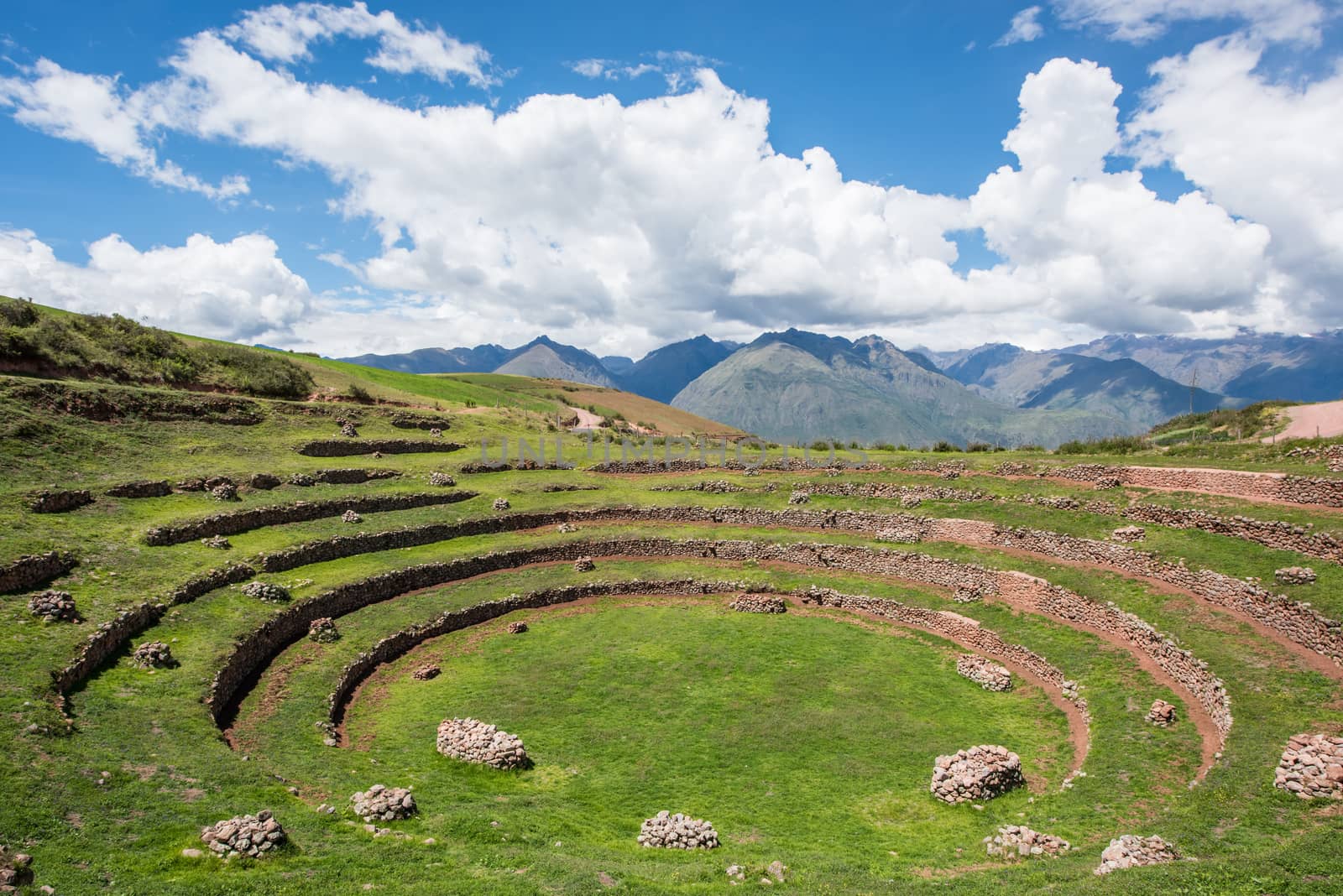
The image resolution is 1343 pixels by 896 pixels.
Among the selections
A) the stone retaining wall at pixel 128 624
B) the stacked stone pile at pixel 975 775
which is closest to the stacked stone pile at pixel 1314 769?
the stacked stone pile at pixel 975 775

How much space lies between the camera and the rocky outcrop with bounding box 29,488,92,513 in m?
29.7

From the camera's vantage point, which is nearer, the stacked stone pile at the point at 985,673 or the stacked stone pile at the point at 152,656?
the stacked stone pile at the point at 152,656

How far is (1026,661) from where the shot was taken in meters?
28.6

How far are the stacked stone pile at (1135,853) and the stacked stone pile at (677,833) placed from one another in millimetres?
8692

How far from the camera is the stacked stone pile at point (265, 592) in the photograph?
2850 cm

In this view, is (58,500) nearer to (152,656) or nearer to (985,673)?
(152,656)

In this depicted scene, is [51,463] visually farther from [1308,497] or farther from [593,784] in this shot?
[1308,497]

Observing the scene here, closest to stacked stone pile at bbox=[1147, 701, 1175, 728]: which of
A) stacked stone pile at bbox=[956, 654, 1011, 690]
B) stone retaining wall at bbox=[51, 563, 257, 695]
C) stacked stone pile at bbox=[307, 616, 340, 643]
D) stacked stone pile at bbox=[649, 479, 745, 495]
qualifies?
stacked stone pile at bbox=[956, 654, 1011, 690]

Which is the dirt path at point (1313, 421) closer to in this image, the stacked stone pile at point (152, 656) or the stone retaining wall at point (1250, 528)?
the stone retaining wall at point (1250, 528)

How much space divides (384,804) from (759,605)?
936 inches

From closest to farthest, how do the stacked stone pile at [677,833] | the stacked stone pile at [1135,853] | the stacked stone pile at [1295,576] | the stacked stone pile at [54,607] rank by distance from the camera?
1. the stacked stone pile at [1135,853]
2. the stacked stone pile at [677,833]
3. the stacked stone pile at [54,607]
4. the stacked stone pile at [1295,576]

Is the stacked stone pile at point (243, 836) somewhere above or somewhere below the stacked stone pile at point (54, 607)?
below

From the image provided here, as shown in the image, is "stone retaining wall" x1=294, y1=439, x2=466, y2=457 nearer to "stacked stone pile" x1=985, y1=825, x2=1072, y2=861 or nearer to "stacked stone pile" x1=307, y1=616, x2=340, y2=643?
"stacked stone pile" x1=307, y1=616, x2=340, y2=643

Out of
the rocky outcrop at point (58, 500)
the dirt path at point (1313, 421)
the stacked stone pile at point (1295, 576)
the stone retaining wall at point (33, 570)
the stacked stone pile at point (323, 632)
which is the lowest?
the stacked stone pile at point (323, 632)
